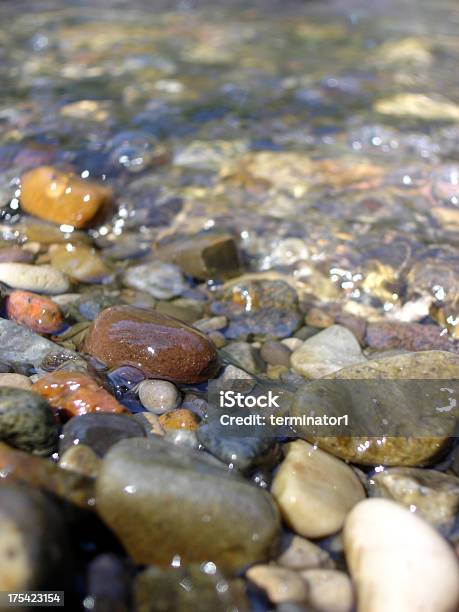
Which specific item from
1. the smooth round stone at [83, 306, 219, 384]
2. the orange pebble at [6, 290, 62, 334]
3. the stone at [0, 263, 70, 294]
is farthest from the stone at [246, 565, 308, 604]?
the stone at [0, 263, 70, 294]

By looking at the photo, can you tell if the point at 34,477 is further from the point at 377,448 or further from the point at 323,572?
the point at 377,448

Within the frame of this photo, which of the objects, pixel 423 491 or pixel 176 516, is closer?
pixel 176 516

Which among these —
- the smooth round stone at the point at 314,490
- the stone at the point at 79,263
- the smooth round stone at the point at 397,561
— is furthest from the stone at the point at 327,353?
the stone at the point at 79,263

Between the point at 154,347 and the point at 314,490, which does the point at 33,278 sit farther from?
the point at 314,490

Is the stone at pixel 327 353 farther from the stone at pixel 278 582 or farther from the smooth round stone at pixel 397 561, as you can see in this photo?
the stone at pixel 278 582

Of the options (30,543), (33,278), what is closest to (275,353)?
(33,278)

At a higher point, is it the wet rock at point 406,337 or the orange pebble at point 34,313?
the orange pebble at point 34,313
